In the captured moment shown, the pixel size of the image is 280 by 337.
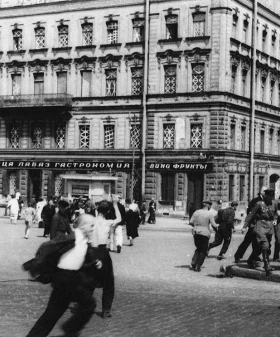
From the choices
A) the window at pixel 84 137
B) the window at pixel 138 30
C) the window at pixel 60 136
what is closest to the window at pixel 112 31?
the window at pixel 138 30

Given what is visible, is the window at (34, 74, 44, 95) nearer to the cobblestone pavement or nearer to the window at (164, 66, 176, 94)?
the window at (164, 66, 176, 94)

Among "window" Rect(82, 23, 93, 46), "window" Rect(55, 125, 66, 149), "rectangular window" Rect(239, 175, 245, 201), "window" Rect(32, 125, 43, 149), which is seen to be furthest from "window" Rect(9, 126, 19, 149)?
"rectangular window" Rect(239, 175, 245, 201)

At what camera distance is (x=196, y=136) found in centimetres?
4784

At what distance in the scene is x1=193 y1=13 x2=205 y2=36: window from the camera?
48062 mm

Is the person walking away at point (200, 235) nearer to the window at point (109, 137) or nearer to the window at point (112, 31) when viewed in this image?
the window at point (109, 137)

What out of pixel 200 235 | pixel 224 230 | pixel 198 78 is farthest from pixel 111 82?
pixel 200 235

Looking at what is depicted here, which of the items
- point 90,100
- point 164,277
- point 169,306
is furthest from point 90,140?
point 169,306

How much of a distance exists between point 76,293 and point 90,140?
4293 centimetres

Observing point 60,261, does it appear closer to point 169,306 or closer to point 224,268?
point 169,306

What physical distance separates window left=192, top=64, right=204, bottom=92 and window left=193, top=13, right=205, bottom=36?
6.99ft

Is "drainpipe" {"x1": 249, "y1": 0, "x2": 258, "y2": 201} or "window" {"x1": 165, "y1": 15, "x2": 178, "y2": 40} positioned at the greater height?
"window" {"x1": 165, "y1": 15, "x2": 178, "y2": 40}

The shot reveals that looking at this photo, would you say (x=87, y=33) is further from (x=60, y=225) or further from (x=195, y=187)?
(x=60, y=225)

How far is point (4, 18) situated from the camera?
54688 mm

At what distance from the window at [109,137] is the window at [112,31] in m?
5.86
